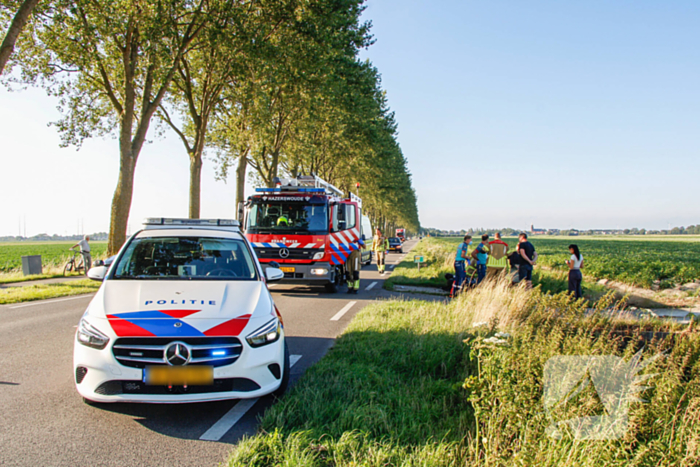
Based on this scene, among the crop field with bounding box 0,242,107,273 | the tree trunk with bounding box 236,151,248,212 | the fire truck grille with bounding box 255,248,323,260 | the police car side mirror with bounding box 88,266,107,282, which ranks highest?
the tree trunk with bounding box 236,151,248,212

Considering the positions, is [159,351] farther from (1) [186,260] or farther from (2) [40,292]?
(2) [40,292]

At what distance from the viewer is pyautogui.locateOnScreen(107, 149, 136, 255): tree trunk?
1598 centimetres

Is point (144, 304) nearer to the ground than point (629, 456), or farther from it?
farther from it

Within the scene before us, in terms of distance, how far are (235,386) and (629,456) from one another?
9.37 ft

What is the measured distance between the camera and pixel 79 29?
14438 millimetres

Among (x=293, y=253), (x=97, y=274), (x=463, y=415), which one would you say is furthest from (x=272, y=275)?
(x=293, y=253)

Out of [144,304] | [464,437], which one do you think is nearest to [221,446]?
[144,304]

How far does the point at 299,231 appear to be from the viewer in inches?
487

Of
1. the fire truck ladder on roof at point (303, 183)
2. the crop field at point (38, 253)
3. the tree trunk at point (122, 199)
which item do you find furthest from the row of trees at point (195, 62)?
the crop field at point (38, 253)

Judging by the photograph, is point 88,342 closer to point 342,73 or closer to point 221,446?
point 221,446

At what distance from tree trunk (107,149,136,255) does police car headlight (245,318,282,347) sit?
542 inches

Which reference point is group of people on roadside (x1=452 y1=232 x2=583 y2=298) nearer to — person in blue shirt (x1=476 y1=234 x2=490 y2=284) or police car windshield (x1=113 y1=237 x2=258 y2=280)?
person in blue shirt (x1=476 y1=234 x2=490 y2=284)

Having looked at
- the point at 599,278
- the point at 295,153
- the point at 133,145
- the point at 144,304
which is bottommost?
the point at 599,278

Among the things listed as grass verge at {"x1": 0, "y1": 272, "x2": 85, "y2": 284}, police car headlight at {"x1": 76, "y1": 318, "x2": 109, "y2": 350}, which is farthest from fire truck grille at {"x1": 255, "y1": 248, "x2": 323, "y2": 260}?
grass verge at {"x1": 0, "y1": 272, "x2": 85, "y2": 284}
